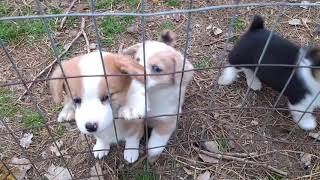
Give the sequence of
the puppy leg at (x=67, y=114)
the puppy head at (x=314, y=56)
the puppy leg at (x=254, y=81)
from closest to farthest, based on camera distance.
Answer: the puppy leg at (x=67, y=114)
the puppy head at (x=314, y=56)
the puppy leg at (x=254, y=81)

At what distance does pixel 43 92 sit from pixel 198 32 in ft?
4.02

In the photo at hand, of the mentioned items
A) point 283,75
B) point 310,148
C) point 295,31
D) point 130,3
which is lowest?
point 310,148

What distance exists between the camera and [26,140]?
8.71 ft

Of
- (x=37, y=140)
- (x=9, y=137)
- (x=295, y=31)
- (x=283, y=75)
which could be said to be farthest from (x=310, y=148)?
(x=9, y=137)

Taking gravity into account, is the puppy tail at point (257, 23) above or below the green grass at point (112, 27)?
below

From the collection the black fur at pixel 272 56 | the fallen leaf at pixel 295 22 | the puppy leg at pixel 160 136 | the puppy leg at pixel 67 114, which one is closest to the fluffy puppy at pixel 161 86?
the puppy leg at pixel 160 136

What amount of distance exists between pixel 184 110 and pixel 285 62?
2.32 ft

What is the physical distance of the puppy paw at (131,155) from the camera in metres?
2.47

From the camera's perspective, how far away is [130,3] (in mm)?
3490

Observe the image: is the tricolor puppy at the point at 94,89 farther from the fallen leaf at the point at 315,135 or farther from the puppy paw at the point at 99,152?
the fallen leaf at the point at 315,135

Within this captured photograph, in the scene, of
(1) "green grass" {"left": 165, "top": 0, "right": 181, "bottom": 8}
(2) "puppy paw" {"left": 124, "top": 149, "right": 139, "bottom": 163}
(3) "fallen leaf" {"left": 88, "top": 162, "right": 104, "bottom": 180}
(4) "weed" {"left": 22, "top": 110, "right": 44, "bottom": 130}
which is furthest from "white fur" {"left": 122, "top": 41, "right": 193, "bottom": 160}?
(1) "green grass" {"left": 165, "top": 0, "right": 181, "bottom": 8}

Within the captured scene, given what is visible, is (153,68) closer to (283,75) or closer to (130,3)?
(283,75)

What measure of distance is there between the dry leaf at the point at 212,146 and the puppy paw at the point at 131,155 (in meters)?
0.44

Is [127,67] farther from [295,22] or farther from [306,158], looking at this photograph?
[295,22]
